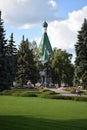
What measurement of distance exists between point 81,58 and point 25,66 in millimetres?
18557

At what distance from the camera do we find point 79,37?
6706cm

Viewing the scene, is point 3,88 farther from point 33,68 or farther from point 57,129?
point 57,129

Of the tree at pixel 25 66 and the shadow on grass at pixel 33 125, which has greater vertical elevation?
the tree at pixel 25 66

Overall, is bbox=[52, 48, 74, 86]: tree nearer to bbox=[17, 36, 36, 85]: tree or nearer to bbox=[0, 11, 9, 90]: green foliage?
bbox=[17, 36, 36, 85]: tree

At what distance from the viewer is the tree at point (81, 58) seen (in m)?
65.5

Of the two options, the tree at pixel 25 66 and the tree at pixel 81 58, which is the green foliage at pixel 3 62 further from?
the tree at pixel 25 66

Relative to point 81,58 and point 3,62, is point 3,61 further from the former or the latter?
point 81,58

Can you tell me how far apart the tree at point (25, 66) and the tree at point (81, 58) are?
16.8 meters

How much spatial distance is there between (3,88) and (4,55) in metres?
5.22

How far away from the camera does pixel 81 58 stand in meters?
66.1

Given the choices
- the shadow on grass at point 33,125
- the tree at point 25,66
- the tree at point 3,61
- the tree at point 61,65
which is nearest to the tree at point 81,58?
the tree at point 3,61

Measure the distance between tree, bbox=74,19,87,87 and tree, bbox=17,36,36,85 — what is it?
1678cm

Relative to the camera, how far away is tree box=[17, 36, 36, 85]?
81188 millimetres

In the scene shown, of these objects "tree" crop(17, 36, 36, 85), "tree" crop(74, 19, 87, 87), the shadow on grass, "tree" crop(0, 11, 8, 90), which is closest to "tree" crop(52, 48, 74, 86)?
"tree" crop(17, 36, 36, 85)
